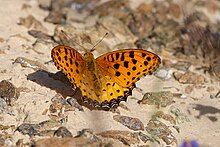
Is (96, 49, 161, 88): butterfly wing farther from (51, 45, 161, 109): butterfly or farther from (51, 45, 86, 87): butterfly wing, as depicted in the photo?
(51, 45, 86, 87): butterfly wing

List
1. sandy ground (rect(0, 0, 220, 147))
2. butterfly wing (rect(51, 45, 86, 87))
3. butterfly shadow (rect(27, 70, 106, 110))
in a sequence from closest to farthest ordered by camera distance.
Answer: butterfly wing (rect(51, 45, 86, 87))
sandy ground (rect(0, 0, 220, 147))
butterfly shadow (rect(27, 70, 106, 110))

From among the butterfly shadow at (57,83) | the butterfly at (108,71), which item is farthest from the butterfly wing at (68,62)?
the butterfly shadow at (57,83)

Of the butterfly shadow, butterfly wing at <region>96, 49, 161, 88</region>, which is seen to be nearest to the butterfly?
butterfly wing at <region>96, 49, 161, 88</region>

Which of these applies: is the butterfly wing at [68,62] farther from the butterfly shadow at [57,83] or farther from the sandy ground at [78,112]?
the sandy ground at [78,112]

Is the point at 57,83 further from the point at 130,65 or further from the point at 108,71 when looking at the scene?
the point at 130,65

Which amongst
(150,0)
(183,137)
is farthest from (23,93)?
(150,0)

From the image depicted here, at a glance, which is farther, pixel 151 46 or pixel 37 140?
pixel 151 46

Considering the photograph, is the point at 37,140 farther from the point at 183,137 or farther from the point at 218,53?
the point at 218,53
